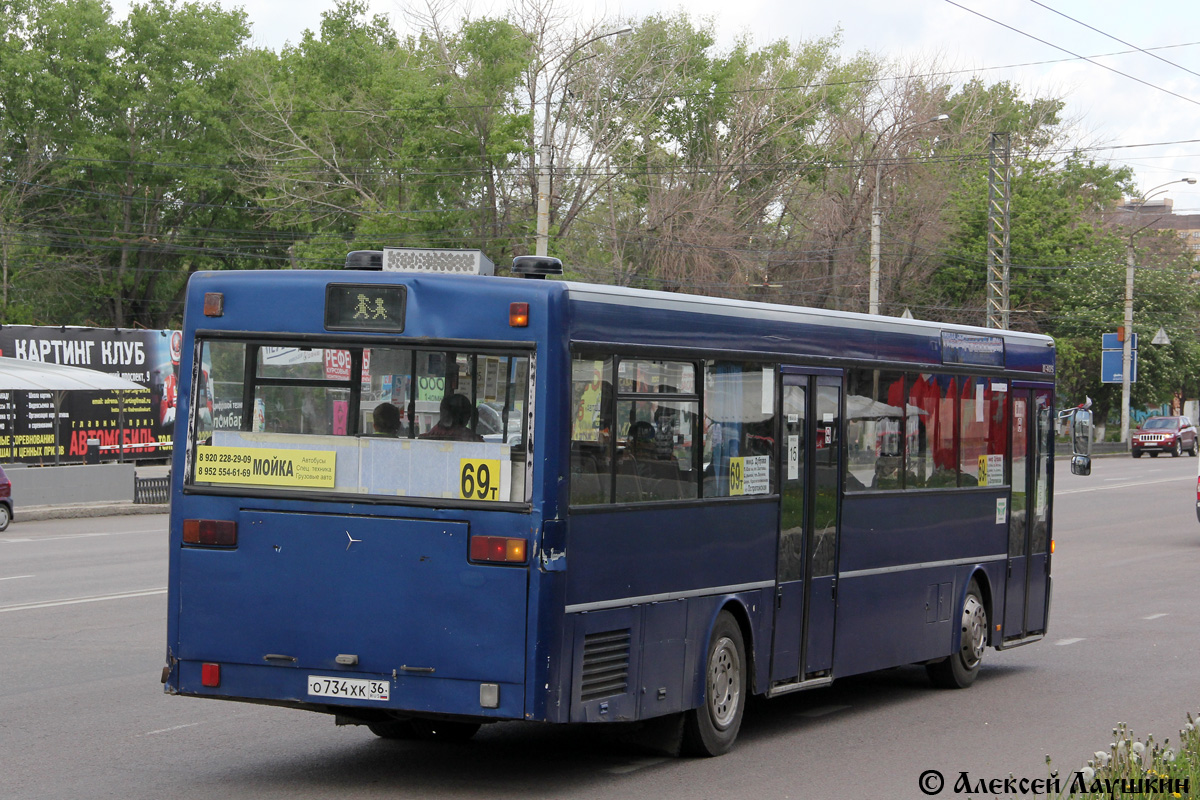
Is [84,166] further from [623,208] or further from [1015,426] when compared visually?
[1015,426]

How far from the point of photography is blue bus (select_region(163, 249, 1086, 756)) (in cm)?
689

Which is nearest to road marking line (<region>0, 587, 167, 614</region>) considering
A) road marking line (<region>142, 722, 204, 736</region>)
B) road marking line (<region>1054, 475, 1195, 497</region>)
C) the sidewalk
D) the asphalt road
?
the asphalt road

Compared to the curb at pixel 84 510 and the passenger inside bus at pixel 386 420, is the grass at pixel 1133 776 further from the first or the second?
the curb at pixel 84 510

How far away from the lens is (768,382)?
28.7 ft

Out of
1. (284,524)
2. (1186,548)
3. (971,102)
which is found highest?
(971,102)

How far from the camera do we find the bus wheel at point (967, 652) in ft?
36.4

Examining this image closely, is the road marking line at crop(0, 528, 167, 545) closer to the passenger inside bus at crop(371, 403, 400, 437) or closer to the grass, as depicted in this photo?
the passenger inside bus at crop(371, 403, 400, 437)

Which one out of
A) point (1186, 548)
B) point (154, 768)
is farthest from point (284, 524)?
point (1186, 548)

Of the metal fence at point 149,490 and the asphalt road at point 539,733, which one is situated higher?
the asphalt road at point 539,733

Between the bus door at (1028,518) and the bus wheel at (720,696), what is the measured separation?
4.18 meters

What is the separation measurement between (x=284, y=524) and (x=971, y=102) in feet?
214

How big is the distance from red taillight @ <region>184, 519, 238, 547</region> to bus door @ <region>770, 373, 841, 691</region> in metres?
3.28

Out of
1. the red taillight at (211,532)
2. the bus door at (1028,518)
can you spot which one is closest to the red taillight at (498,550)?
the red taillight at (211,532)

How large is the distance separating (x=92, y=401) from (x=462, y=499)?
3109cm
